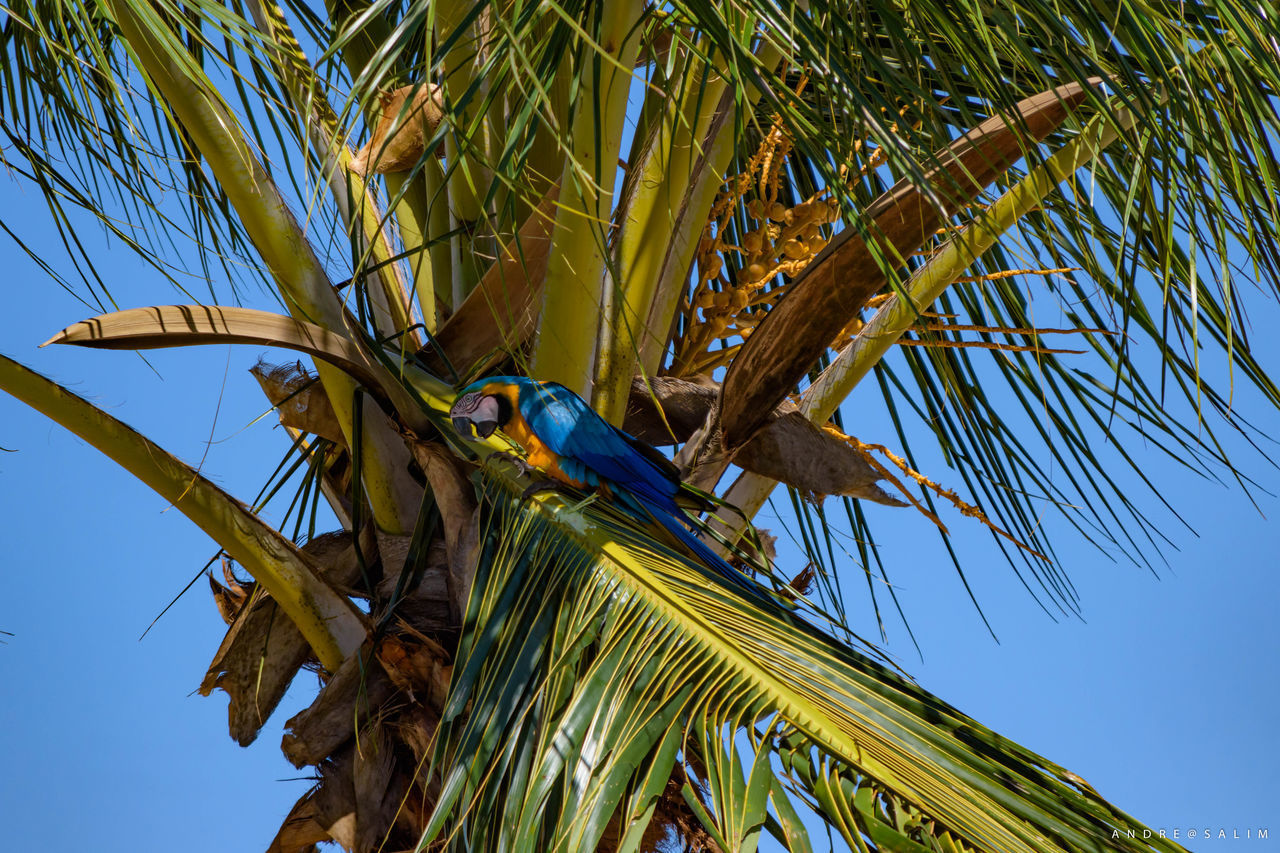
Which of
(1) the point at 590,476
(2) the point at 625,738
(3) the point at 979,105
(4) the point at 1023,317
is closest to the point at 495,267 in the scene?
(1) the point at 590,476

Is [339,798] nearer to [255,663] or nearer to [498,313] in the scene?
[255,663]

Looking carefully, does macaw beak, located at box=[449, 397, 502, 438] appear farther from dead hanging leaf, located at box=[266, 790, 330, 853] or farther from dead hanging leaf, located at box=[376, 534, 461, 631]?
dead hanging leaf, located at box=[266, 790, 330, 853]

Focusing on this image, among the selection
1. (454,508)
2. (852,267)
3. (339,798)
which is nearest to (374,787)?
(339,798)

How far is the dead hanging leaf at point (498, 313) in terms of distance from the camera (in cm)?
155

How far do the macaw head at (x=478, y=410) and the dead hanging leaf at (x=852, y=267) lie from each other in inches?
14.0

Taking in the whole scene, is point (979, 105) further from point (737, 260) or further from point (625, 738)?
point (625, 738)

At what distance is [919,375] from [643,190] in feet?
2.78

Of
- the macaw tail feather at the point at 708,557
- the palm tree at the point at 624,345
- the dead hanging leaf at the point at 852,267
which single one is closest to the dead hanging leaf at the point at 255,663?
the palm tree at the point at 624,345

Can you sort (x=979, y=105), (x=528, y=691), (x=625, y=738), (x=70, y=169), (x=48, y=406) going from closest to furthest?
(x=625, y=738) → (x=528, y=691) → (x=48, y=406) → (x=70, y=169) → (x=979, y=105)

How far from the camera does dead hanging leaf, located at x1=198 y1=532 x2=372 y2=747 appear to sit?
1.66 meters

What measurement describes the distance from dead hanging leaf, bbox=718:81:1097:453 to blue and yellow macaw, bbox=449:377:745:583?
19 cm

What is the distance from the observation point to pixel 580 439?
5.08 feet

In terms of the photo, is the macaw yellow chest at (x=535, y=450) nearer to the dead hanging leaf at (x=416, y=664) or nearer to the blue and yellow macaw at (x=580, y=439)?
the blue and yellow macaw at (x=580, y=439)

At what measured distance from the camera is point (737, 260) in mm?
2443
